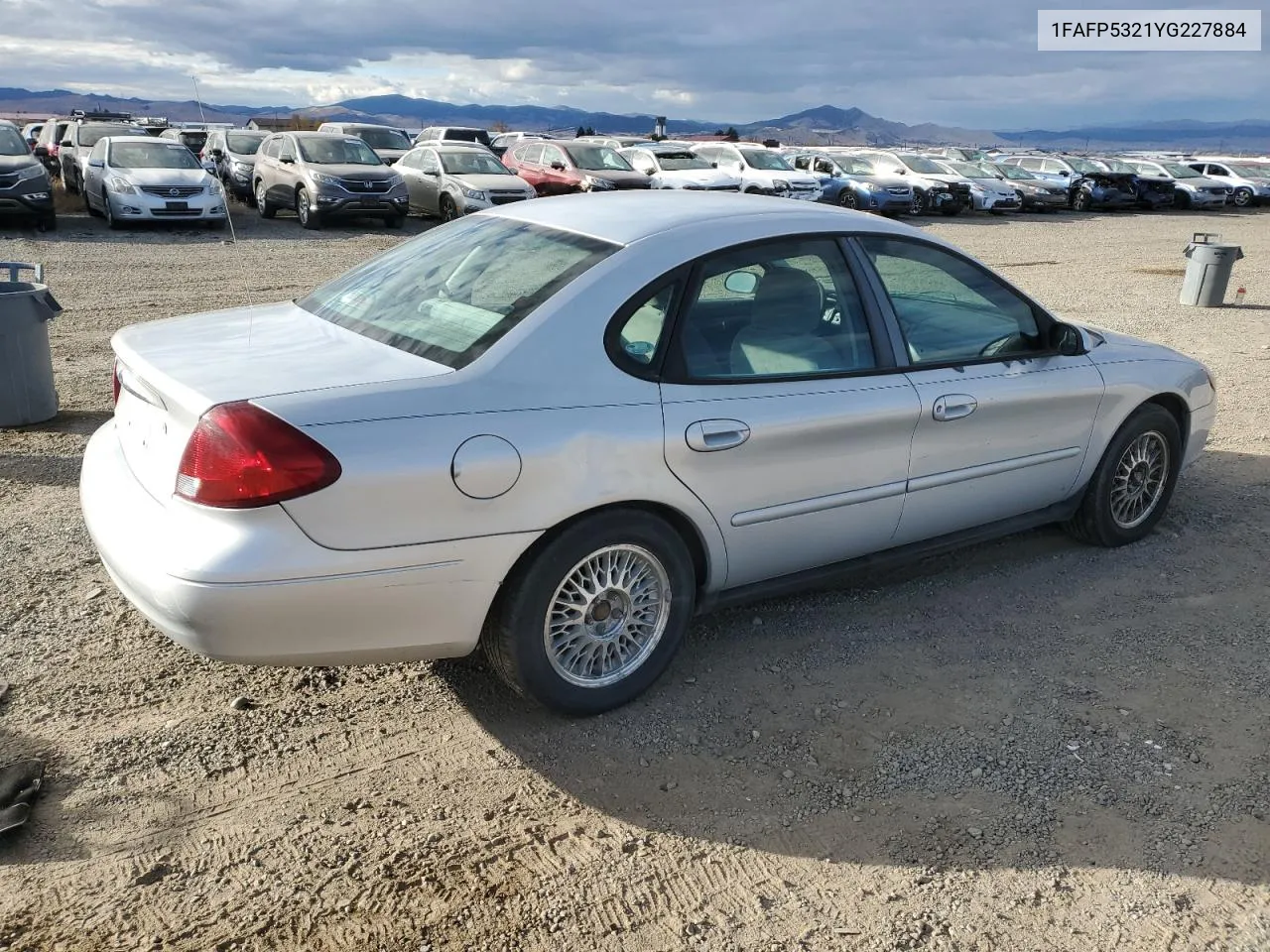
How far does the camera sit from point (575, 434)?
10.3ft

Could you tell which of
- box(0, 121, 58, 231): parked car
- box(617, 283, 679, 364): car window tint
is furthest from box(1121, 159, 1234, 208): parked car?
box(617, 283, 679, 364): car window tint

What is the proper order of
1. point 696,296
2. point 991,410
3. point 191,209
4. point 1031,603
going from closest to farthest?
point 696,296, point 991,410, point 1031,603, point 191,209

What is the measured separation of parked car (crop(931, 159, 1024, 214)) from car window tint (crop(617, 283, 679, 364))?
2578 centimetres

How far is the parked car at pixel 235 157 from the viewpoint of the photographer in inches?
880

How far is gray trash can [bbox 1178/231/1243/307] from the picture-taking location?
12.6 meters

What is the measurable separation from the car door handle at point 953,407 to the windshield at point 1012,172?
2849 cm

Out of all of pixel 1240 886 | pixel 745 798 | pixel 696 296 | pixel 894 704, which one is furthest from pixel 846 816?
A: pixel 696 296

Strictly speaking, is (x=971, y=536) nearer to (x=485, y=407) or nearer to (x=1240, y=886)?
(x=1240, y=886)

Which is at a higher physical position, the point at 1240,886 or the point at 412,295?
the point at 412,295

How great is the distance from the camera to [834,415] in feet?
12.3

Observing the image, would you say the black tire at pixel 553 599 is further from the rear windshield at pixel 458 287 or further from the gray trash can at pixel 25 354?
the gray trash can at pixel 25 354

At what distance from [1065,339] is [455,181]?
16.0 m

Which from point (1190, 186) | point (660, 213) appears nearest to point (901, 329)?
point (660, 213)

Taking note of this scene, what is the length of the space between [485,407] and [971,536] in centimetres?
236
